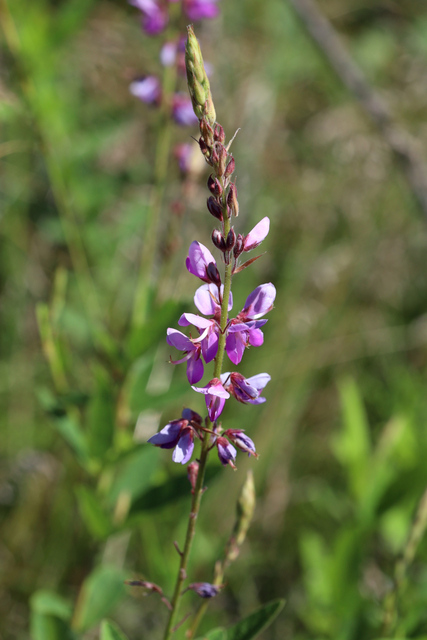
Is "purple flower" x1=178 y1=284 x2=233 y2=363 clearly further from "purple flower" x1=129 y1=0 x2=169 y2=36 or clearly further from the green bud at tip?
"purple flower" x1=129 y1=0 x2=169 y2=36

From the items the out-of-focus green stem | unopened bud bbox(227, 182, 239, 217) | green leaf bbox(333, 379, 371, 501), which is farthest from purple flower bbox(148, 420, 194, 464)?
green leaf bbox(333, 379, 371, 501)

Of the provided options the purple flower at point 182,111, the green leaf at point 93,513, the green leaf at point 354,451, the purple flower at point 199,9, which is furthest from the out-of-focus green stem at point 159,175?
the green leaf at point 354,451

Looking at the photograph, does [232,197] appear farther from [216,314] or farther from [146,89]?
[146,89]

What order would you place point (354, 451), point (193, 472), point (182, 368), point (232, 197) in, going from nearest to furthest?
point (232, 197)
point (193, 472)
point (354, 451)
point (182, 368)

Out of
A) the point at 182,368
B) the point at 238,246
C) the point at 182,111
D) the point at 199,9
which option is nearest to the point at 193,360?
the point at 238,246

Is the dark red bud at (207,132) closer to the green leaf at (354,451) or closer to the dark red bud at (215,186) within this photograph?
the dark red bud at (215,186)

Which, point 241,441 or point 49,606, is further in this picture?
point 49,606
